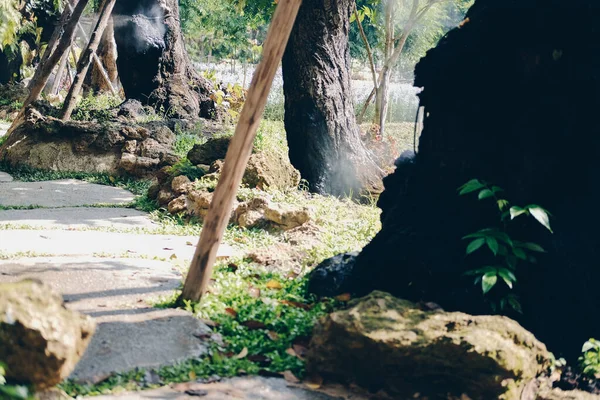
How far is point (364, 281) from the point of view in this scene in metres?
5.01

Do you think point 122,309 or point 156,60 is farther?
point 156,60

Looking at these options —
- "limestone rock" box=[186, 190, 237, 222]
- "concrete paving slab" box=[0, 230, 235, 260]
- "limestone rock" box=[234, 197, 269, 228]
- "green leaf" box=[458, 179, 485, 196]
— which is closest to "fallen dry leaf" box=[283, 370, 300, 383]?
"green leaf" box=[458, 179, 485, 196]

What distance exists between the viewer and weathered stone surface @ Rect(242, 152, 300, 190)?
9.23 metres

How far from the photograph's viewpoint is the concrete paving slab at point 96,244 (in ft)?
21.6

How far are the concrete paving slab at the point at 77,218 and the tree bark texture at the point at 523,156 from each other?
433cm

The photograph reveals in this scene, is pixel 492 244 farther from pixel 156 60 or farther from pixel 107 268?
pixel 156 60

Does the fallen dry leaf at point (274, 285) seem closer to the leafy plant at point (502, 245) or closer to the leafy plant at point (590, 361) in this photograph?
the leafy plant at point (502, 245)

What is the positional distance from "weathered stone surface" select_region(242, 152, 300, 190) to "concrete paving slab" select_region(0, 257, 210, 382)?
3.10 m

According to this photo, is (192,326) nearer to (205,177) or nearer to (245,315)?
(245,315)


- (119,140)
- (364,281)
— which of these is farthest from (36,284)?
(119,140)

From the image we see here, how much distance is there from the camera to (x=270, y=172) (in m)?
9.36

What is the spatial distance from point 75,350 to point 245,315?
180cm

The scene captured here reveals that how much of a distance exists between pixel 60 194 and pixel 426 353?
24.2 ft

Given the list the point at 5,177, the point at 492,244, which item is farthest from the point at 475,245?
the point at 5,177
